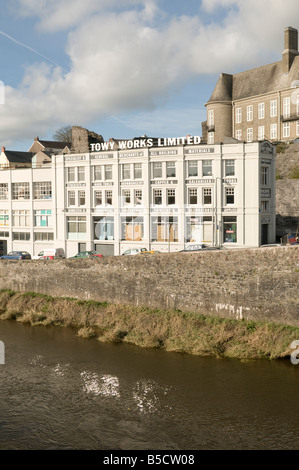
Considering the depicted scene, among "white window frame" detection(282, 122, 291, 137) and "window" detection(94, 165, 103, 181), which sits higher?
"white window frame" detection(282, 122, 291, 137)

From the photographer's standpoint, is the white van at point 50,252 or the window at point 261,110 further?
the window at point 261,110

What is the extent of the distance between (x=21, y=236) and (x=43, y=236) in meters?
3.36

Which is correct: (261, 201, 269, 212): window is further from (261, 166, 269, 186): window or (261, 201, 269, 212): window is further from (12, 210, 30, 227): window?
(12, 210, 30, 227): window

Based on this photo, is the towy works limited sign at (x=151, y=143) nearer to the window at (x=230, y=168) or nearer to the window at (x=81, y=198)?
the window at (x=230, y=168)

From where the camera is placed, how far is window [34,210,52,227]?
50531 mm

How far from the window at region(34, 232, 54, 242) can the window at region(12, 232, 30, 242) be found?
4.31 feet

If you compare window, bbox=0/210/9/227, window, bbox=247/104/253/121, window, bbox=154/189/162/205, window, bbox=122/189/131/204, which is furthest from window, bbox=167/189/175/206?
window, bbox=247/104/253/121

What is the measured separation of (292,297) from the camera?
25047mm

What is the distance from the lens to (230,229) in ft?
140

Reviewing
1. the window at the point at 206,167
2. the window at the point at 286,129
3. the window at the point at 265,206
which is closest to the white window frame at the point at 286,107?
the window at the point at 286,129

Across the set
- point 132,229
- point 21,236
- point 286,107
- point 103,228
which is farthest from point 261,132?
point 21,236

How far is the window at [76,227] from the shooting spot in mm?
47844

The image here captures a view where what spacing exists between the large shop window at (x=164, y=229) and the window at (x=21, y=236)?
616 inches
